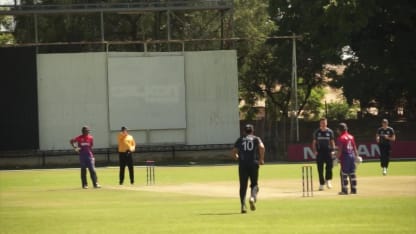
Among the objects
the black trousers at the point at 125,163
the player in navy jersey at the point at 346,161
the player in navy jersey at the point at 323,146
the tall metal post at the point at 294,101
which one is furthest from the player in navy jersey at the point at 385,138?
the tall metal post at the point at 294,101

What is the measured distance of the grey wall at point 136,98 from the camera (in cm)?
5906

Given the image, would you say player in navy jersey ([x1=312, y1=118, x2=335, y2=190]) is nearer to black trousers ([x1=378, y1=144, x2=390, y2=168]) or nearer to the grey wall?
black trousers ([x1=378, y1=144, x2=390, y2=168])

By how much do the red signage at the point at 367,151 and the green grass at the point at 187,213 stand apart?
26.3 meters

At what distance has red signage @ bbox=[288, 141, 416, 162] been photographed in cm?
5700

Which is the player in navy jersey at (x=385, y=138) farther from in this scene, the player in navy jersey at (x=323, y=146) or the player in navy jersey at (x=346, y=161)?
the player in navy jersey at (x=346, y=161)

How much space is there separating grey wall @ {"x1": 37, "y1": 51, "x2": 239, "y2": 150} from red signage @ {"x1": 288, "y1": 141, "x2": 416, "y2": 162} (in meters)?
4.86

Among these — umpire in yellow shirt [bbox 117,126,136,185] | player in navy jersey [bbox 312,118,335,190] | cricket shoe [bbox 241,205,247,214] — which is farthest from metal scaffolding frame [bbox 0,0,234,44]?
cricket shoe [bbox 241,205,247,214]

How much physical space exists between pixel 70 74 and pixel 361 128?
2133cm

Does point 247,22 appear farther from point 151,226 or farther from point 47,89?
point 151,226

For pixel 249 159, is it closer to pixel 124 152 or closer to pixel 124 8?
pixel 124 152

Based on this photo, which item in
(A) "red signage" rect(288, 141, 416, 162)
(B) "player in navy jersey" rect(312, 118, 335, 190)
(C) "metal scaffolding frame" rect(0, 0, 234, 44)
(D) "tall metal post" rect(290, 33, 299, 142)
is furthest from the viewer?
(C) "metal scaffolding frame" rect(0, 0, 234, 44)

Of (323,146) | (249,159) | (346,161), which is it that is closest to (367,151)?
(323,146)

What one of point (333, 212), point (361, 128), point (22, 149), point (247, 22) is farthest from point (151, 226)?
point (247, 22)

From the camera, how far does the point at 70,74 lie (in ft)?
194
